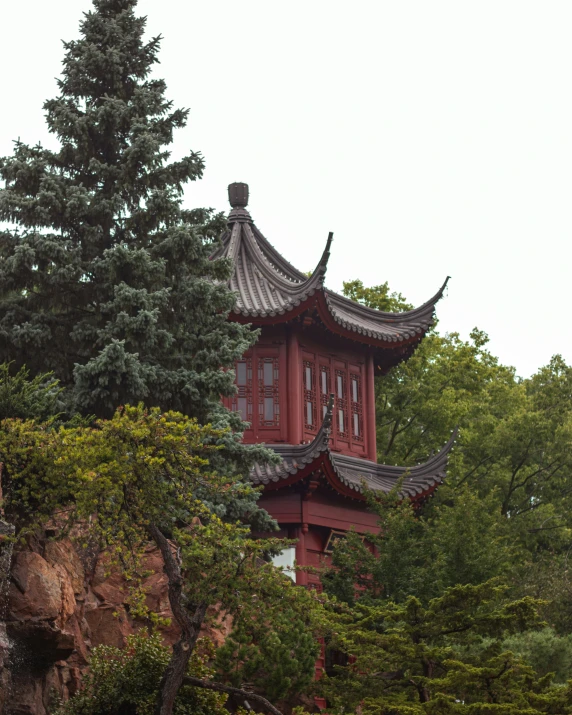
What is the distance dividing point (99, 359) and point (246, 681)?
4.13 m

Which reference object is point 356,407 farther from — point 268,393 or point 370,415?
point 268,393

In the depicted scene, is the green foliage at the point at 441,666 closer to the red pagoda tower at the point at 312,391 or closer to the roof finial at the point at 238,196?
the red pagoda tower at the point at 312,391

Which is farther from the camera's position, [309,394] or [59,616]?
[309,394]

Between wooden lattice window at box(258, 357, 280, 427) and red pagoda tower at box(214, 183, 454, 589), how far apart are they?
0.02 metres

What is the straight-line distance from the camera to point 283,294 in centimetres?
1928

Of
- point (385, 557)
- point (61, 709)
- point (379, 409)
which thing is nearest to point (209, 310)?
point (385, 557)

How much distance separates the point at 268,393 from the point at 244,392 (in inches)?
16.4

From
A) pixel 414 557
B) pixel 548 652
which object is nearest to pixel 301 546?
pixel 414 557

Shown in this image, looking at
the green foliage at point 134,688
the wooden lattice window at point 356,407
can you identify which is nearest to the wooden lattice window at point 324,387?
the wooden lattice window at point 356,407

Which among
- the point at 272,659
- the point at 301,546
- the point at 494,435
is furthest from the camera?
the point at 494,435

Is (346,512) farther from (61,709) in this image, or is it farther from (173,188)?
(61,709)

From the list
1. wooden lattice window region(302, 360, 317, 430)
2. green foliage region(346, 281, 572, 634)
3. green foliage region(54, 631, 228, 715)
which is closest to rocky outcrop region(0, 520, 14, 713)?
green foliage region(54, 631, 228, 715)

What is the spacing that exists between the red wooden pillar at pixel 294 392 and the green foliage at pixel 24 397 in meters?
6.15

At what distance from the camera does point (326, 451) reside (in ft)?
55.7
